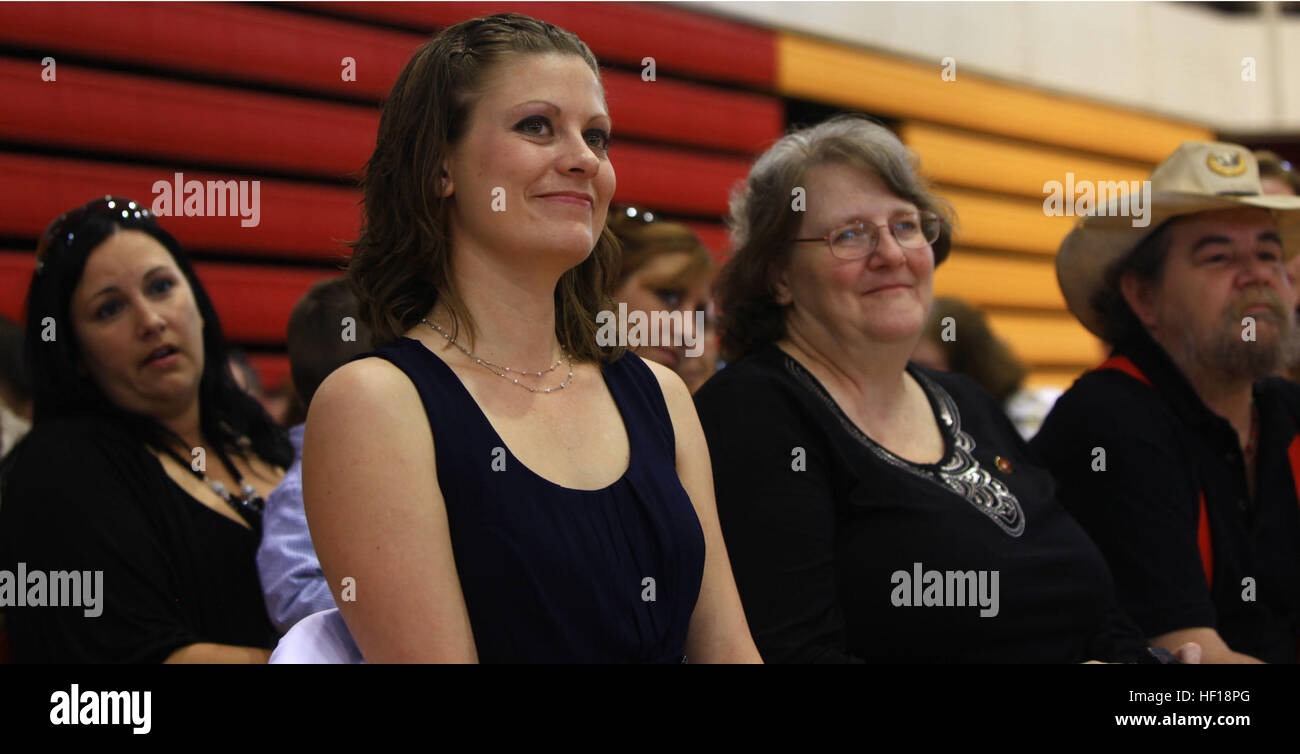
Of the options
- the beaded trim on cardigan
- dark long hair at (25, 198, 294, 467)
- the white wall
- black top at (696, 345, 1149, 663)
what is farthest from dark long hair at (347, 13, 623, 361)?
the white wall

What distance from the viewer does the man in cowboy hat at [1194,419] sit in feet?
6.93

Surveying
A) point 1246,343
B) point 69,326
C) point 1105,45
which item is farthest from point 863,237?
point 1105,45

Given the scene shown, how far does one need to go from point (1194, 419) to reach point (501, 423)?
1549 millimetres

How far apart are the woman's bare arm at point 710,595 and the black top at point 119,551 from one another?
868mm

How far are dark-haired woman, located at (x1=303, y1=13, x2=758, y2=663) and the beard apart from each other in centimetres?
132

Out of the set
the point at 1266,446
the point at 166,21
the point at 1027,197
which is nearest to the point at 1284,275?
the point at 1266,446

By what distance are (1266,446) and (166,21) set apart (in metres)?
4.00

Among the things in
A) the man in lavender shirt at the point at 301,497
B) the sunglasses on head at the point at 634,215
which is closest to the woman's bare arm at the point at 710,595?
the man in lavender shirt at the point at 301,497

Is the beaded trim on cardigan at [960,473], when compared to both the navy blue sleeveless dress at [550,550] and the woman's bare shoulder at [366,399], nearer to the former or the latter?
the navy blue sleeveless dress at [550,550]

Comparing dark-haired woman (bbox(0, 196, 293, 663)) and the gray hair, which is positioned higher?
the gray hair

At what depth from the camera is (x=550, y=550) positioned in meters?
1.27

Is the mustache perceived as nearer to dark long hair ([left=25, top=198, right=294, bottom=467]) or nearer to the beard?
the beard

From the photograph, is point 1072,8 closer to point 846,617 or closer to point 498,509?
point 846,617

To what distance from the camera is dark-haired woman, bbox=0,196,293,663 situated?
5.95 ft
